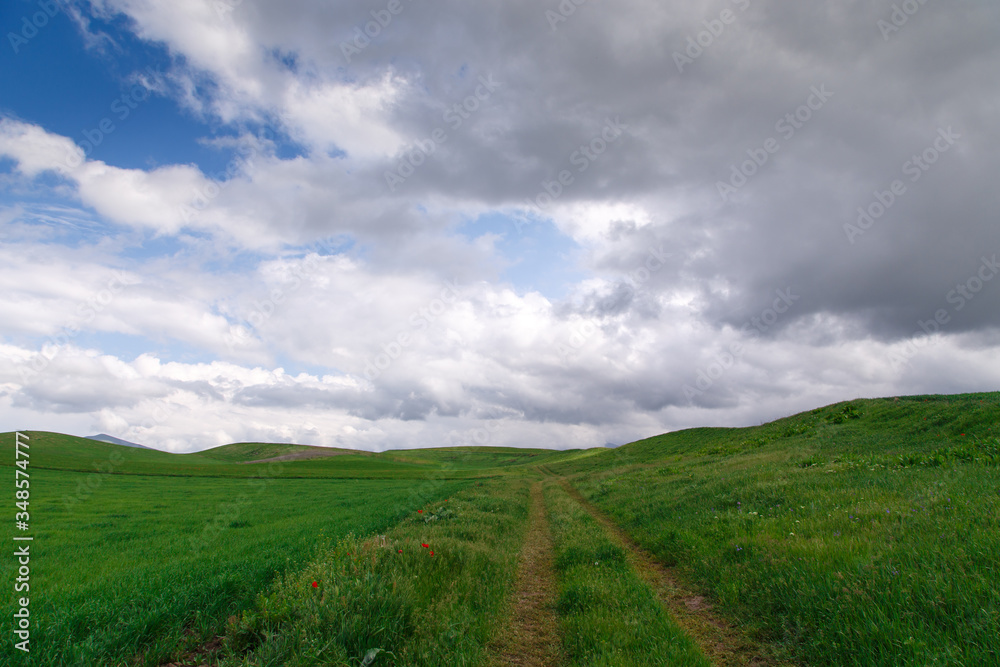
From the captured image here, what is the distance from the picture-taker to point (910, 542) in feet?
23.3

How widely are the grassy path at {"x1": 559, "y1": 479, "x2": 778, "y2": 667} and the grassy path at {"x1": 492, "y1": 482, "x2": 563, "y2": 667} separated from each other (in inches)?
83.5

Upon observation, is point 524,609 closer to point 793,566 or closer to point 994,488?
point 793,566

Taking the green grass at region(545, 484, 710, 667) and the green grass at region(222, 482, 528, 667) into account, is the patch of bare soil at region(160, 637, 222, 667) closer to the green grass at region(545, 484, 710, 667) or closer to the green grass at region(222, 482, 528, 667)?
the green grass at region(222, 482, 528, 667)

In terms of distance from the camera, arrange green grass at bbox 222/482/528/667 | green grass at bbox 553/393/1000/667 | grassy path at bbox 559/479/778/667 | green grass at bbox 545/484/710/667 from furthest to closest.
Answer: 1. grassy path at bbox 559/479/778/667
2. green grass at bbox 545/484/710/667
3. green grass at bbox 222/482/528/667
4. green grass at bbox 553/393/1000/667

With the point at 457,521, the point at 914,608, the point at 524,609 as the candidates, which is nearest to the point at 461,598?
the point at 524,609

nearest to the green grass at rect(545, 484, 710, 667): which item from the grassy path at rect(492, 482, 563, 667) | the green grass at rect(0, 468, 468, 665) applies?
the grassy path at rect(492, 482, 563, 667)

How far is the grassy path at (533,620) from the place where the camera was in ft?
20.7

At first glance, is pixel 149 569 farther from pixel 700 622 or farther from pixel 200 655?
pixel 700 622

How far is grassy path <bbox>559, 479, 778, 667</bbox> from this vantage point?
6.02 m

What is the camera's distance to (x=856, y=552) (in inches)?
289

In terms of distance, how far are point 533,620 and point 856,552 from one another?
18.8ft

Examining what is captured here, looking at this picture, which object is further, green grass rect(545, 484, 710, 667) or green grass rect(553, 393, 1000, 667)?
green grass rect(545, 484, 710, 667)

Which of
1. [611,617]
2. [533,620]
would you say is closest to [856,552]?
[611,617]

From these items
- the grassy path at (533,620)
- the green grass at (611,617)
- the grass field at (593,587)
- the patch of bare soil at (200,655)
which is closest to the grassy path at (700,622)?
the grass field at (593,587)
